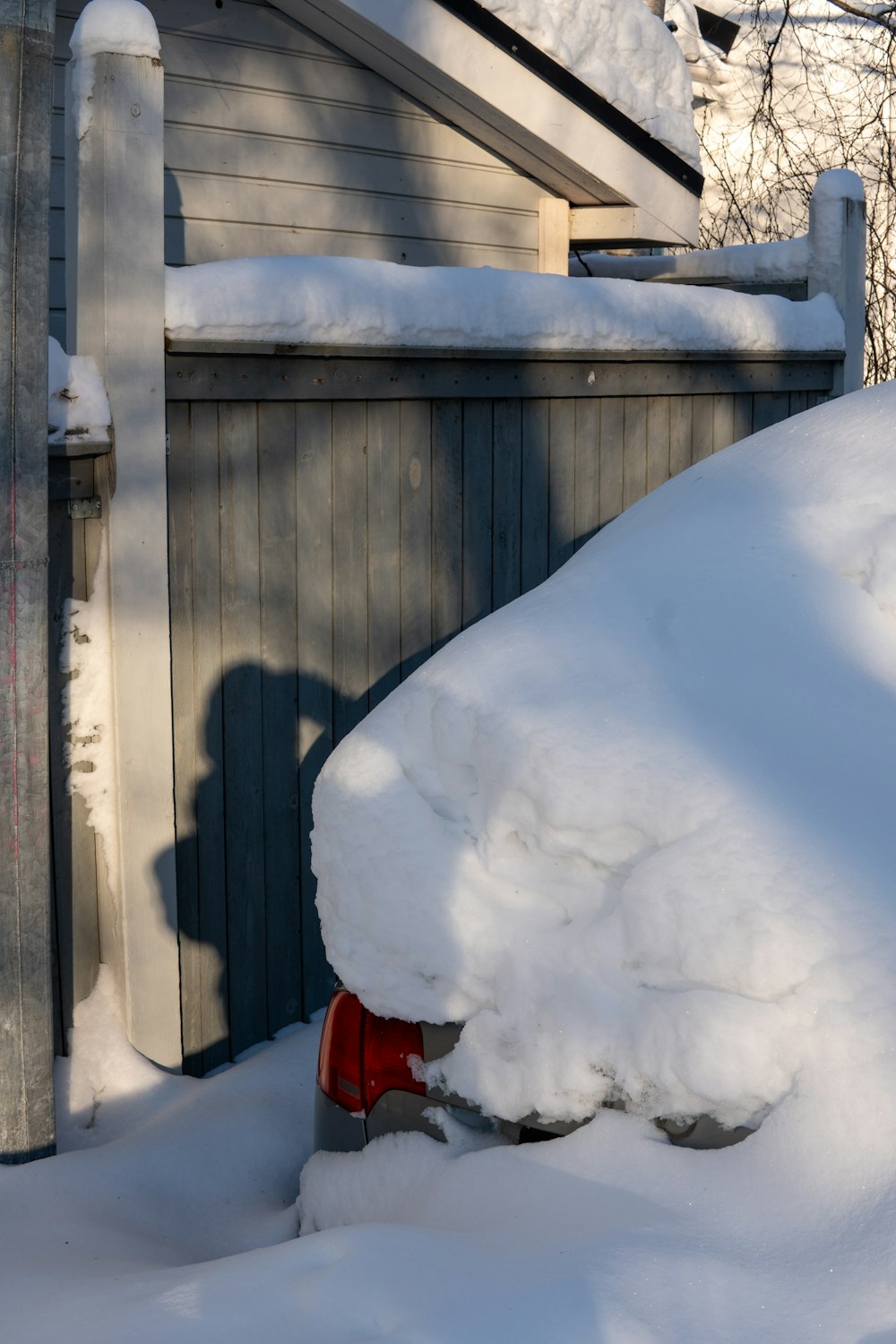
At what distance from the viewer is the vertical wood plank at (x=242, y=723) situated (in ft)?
12.7

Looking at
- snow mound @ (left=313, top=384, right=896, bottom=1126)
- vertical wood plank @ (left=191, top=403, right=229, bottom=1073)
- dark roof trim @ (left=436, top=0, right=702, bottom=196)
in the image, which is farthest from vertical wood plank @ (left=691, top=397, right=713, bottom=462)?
snow mound @ (left=313, top=384, right=896, bottom=1126)

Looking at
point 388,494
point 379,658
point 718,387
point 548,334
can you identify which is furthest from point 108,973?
point 718,387

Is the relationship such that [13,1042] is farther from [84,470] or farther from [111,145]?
[111,145]

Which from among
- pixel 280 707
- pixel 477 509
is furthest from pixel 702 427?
pixel 280 707

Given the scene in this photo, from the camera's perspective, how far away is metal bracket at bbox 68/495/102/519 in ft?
11.5

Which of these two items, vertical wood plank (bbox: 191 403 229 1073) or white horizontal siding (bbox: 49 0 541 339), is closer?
vertical wood plank (bbox: 191 403 229 1073)

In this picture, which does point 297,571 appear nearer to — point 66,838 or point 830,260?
point 66,838

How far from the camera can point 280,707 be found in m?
4.05

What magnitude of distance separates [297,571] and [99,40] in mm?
1491

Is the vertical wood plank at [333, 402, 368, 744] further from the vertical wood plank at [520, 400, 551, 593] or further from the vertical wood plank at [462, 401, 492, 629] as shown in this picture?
the vertical wood plank at [520, 400, 551, 593]

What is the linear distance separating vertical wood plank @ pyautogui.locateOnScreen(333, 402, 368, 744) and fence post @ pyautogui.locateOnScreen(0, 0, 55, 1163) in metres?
1.23

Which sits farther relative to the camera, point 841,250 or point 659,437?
point 841,250

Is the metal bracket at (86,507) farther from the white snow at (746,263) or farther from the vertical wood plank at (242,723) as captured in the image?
the white snow at (746,263)

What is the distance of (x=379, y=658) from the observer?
4.38 metres
